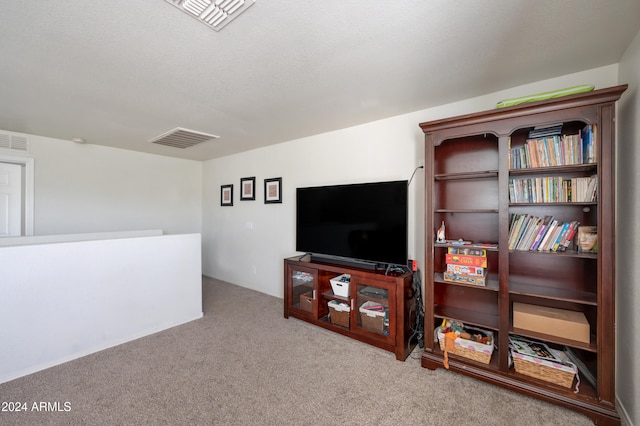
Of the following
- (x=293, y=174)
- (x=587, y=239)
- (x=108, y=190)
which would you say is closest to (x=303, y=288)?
(x=293, y=174)

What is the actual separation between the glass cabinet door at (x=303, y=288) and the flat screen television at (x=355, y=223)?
292 millimetres

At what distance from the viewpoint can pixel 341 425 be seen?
1604 millimetres

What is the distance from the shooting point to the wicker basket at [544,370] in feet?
5.73

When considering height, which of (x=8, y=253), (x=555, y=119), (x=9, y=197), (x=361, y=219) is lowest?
(x=8, y=253)

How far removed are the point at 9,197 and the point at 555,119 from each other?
5.69 metres

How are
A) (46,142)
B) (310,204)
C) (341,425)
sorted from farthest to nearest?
(46,142) < (310,204) < (341,425)

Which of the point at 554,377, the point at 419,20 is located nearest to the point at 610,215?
the point at 554,377

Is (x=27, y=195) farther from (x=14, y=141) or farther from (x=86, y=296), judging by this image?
(x=86, y=296)

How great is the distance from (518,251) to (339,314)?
65.2 inches

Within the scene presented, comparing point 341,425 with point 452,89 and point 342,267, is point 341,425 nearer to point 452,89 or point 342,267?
point 342,267

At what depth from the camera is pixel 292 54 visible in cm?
173

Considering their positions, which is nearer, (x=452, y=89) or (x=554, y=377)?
(x=554, y=377)

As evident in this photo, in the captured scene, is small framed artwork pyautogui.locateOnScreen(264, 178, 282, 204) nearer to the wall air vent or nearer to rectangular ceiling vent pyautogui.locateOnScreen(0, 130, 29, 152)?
the wall air vent

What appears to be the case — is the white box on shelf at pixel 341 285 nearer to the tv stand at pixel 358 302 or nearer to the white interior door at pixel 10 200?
the tv stand at pixel 358 302
